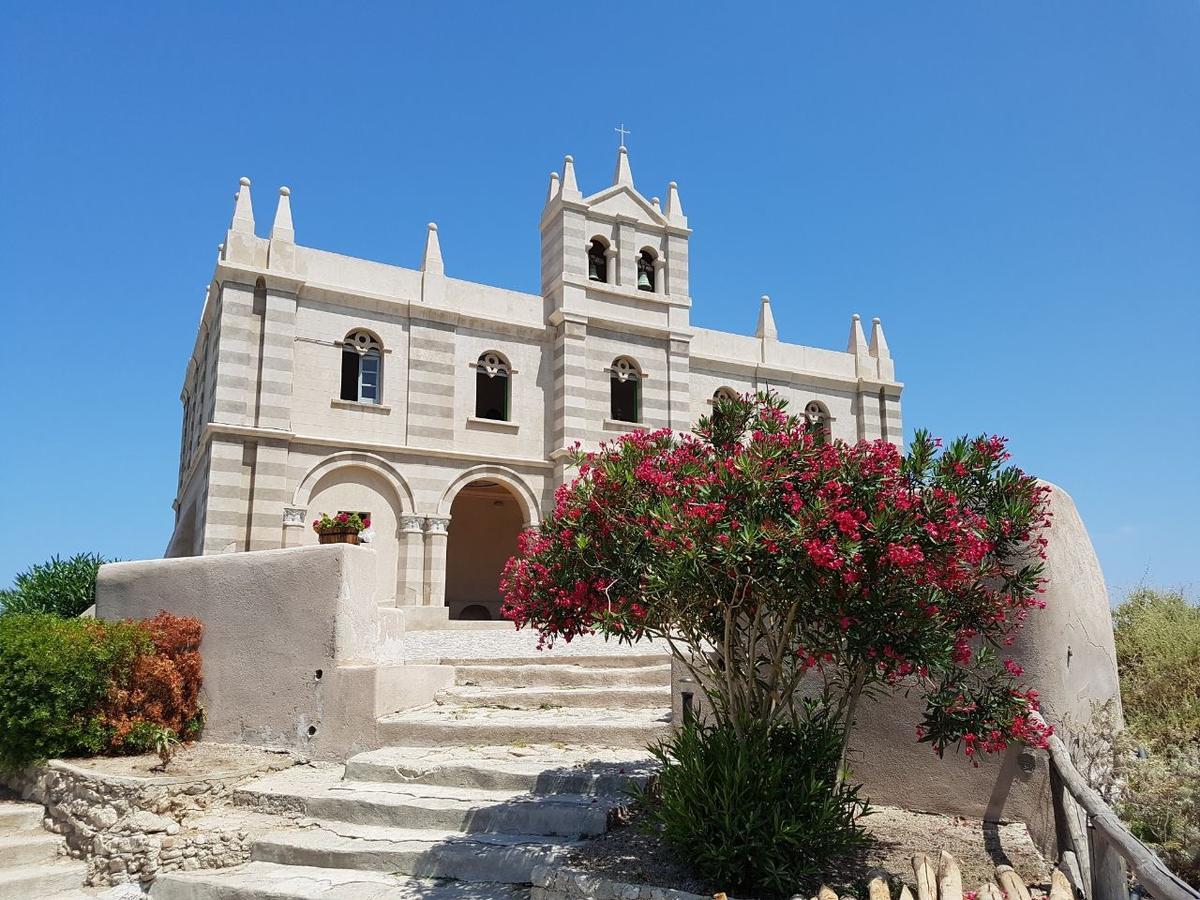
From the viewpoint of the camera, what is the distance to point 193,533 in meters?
19.8

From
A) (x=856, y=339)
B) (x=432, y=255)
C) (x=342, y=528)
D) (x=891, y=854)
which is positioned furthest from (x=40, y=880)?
(x=856, y=339)

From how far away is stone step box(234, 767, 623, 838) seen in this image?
7.16 meters

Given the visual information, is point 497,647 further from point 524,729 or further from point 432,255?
point 432,255

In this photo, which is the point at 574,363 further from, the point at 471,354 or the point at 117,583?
the point at 117,583

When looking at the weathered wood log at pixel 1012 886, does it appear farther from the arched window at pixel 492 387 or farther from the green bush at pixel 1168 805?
the arched window at pixel 492 387

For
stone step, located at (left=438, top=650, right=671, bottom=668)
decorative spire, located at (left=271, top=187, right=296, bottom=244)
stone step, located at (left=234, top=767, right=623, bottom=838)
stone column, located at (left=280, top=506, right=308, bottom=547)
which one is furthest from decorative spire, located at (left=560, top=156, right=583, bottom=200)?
stone step, located at (left=234, top=767, right=623, bottom=838)

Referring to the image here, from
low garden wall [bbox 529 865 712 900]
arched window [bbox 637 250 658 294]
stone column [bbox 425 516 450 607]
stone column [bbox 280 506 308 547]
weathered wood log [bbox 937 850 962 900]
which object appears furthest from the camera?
arched window [bbox 637 250 658 294]

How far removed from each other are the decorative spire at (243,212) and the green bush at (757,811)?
1599 centimetres

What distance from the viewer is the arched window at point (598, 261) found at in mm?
22328

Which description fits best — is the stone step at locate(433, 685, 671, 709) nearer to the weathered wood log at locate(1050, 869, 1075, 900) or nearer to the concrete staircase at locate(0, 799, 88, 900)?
the concrete staircase at locate(0, 799, 88, 900)

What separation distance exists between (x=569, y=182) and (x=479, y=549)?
35.2 feet

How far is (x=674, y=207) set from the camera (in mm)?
23344

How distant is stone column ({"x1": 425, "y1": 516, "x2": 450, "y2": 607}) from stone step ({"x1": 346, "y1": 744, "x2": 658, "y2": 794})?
9904mm

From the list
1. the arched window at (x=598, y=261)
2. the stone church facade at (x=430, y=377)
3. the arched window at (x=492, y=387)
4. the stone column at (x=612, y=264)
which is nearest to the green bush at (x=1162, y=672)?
the stone church facade at (x=430, y=377)
